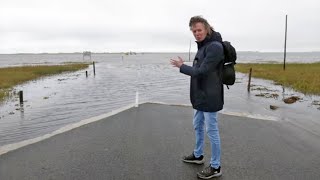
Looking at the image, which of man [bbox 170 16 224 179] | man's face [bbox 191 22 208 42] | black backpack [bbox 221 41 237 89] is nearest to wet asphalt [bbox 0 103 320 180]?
man [bbox 170 16 224 179]

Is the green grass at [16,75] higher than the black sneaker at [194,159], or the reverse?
the black sneaker at [194,159]

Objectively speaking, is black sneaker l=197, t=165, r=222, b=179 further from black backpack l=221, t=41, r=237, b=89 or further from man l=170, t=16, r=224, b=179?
black backpack l=221, t=41, r=237, b=89

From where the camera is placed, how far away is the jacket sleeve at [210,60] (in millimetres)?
5449

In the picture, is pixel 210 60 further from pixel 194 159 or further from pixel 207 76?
pixel 194 159

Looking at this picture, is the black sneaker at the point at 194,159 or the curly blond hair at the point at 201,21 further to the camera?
the black sneaker at the point at 194,159

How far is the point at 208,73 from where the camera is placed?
18.4ft

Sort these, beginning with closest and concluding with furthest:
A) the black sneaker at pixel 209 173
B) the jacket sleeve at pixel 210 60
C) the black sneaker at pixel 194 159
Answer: the jacket sleeve at pixel 210 60, the black sneaker at pixel 209 173, the black sneaker at pixel 194 159

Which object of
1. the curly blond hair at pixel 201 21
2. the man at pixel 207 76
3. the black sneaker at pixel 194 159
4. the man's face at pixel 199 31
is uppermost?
the curly blond hair at pixel 201 21

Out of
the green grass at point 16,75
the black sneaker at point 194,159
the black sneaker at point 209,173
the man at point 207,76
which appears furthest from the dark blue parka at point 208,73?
the green grass at point 16,75

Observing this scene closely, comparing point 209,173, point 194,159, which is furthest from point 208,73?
point 194,159

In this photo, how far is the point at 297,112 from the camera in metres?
14.2

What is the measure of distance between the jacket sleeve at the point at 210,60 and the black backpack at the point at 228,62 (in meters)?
0.14

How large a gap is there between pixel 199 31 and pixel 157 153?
→ 2837 millimetres

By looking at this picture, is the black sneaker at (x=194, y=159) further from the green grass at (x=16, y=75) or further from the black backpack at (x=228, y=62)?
the green grass at (x=16, y=75)
